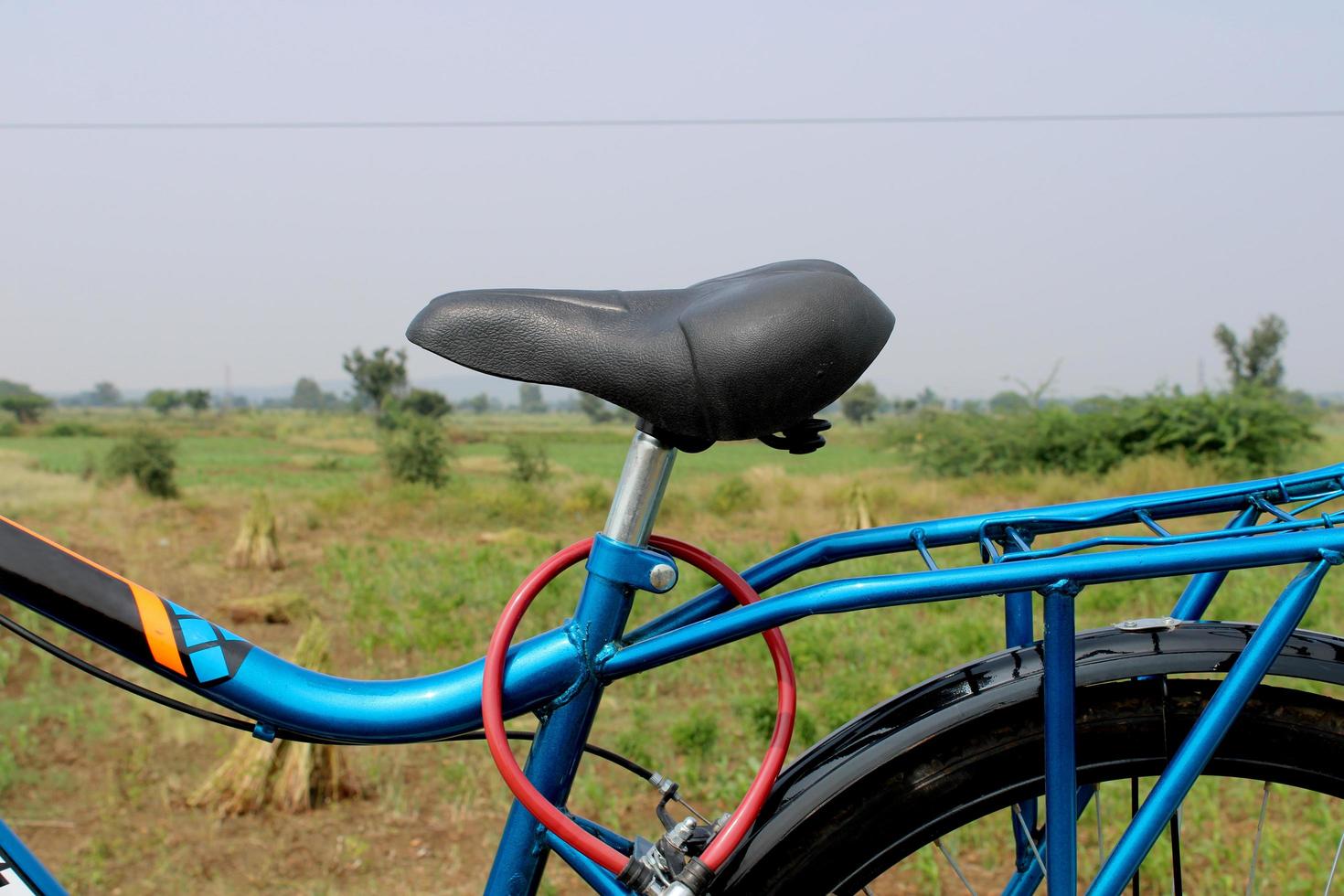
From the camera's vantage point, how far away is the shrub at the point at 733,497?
40.0 feet

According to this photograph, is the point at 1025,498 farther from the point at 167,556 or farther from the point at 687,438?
the point at 687,438

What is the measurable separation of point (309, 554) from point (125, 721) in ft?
14.1

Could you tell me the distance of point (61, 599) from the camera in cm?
97

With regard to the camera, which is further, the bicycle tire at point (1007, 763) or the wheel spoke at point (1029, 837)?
the wheel spoke at point (1029, 837)

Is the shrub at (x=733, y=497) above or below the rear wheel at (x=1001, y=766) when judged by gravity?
above

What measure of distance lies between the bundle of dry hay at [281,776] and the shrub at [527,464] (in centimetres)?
1047

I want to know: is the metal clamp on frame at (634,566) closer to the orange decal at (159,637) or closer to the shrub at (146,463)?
the orange decal at (159,637)

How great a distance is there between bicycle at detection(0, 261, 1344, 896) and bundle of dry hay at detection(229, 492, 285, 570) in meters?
6.51

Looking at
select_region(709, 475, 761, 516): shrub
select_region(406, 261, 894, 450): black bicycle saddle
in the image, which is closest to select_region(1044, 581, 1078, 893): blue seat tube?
select_region(406, 261, 894, 450): black bicycle saddle

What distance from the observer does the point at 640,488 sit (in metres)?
0.99

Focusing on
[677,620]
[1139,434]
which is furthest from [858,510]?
[677,620]

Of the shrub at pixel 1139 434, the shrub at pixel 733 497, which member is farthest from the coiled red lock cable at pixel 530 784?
the shrub at pixel 1139 434

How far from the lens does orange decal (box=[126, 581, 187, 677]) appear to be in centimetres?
99

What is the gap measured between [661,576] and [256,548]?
22.6 ft
